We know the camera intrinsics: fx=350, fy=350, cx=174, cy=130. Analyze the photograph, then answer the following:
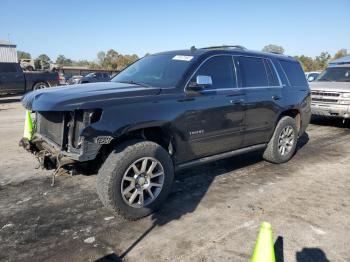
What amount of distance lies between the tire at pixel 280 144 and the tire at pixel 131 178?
2487 mm

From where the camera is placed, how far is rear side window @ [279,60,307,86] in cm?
637

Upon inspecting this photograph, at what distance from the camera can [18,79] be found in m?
A: 17.9

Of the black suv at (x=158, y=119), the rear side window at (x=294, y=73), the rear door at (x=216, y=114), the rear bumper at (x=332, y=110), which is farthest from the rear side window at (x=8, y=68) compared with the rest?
the rear door at (x=216, y=114)

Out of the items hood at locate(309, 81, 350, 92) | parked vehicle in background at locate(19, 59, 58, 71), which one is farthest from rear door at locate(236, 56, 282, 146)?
parked vehicle in background at locate(19, 59, 58, 71)

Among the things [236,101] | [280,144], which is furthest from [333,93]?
[236,101]

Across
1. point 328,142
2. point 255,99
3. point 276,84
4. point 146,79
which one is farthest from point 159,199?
point 328,142

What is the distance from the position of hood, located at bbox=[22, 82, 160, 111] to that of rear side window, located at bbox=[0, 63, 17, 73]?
14919 millimetres

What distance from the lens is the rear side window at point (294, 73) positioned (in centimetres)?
637

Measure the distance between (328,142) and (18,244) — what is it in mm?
7062

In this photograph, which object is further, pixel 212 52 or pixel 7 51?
pixel 7 51

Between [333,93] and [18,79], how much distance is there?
14993 millimetres

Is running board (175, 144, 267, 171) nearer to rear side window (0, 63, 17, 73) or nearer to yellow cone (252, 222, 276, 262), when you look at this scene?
yellow cone (252, 222, 276, 262)

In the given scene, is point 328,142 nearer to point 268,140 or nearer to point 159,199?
point 268,140

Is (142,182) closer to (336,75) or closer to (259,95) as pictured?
(259,95)
